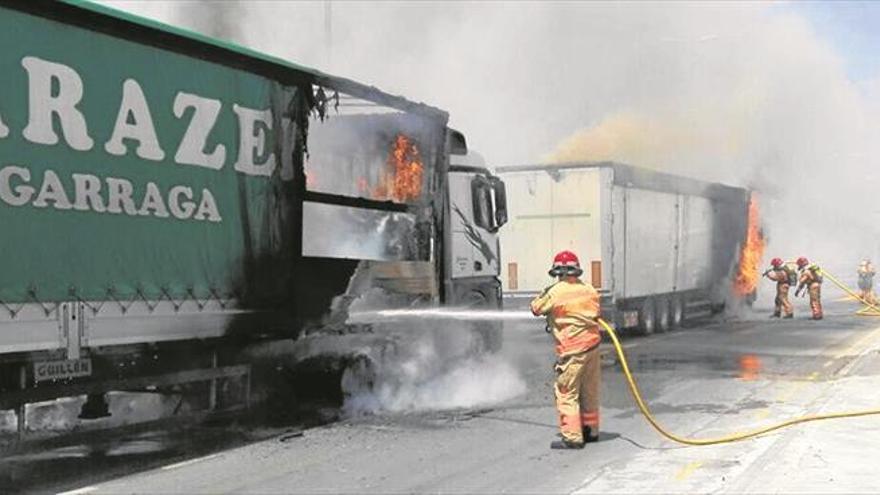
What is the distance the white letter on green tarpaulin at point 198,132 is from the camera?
23.4ft

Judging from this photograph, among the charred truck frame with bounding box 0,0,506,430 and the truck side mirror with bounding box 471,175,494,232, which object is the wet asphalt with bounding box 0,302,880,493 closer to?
the charred truck frame with bounding box 0,0,506,430

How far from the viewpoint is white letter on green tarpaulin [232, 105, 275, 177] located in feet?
25.4

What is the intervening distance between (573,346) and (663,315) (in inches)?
477

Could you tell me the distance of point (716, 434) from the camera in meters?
7.84

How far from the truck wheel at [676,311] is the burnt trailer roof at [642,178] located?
2198 mm

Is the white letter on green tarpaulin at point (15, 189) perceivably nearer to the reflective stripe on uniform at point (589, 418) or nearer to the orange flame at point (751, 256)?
the reflective stripe on uniform at point (589, 418)

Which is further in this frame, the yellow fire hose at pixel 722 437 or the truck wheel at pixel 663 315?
the truck wheel at pixel 663 315

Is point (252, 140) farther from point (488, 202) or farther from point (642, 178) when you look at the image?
point (642, 178)

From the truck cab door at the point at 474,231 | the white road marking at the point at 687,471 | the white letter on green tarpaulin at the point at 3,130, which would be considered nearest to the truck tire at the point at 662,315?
the truck cab door at the point at 474,231

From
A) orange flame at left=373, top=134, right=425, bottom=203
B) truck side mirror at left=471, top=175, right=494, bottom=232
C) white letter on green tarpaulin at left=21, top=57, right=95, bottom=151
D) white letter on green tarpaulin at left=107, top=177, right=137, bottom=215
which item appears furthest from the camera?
truck side mirror at left=471, top=175, right=494, bottom=232

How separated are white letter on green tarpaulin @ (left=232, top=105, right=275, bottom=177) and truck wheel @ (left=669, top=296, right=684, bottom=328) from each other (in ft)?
42.8

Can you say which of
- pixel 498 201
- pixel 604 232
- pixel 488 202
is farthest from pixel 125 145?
pixel 604 232

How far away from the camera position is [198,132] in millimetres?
7316

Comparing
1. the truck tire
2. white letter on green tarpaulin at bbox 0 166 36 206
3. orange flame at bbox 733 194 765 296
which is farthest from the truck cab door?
orange flame at bbox 733 194 765 296
